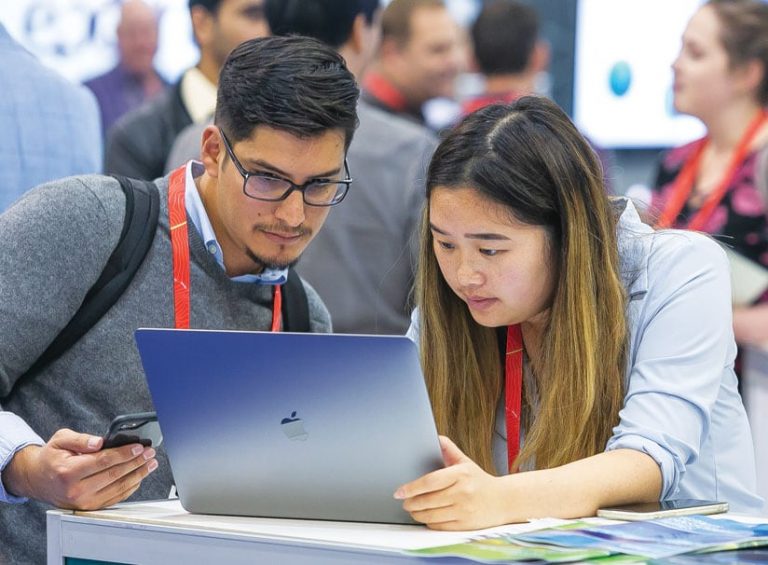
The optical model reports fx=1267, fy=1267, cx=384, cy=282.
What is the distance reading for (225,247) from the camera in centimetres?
226

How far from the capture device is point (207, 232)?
2.22 meters

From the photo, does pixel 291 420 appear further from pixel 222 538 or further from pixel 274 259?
pixel 274 259

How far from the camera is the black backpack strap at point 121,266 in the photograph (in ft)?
6.79

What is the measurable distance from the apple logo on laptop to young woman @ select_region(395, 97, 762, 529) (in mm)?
386

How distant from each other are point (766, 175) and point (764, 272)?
0.26 meters

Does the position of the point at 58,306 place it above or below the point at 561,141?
below

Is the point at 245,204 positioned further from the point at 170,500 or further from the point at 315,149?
the point at 170,500

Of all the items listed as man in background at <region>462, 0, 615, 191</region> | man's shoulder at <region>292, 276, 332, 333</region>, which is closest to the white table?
man's shoulder at <region>292, 276, 332, 333</region>

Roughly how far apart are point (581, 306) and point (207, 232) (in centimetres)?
67

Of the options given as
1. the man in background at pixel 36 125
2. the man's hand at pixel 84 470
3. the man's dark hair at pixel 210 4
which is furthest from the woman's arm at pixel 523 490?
the man's dark hair at pixel 210 4

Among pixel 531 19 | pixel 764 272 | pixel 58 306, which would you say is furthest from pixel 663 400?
pixel 531 19

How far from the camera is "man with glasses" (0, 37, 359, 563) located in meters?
2.02

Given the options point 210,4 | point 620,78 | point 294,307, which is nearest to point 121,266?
point 294,307

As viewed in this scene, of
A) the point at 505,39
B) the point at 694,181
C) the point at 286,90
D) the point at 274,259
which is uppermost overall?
the point at 286,90
